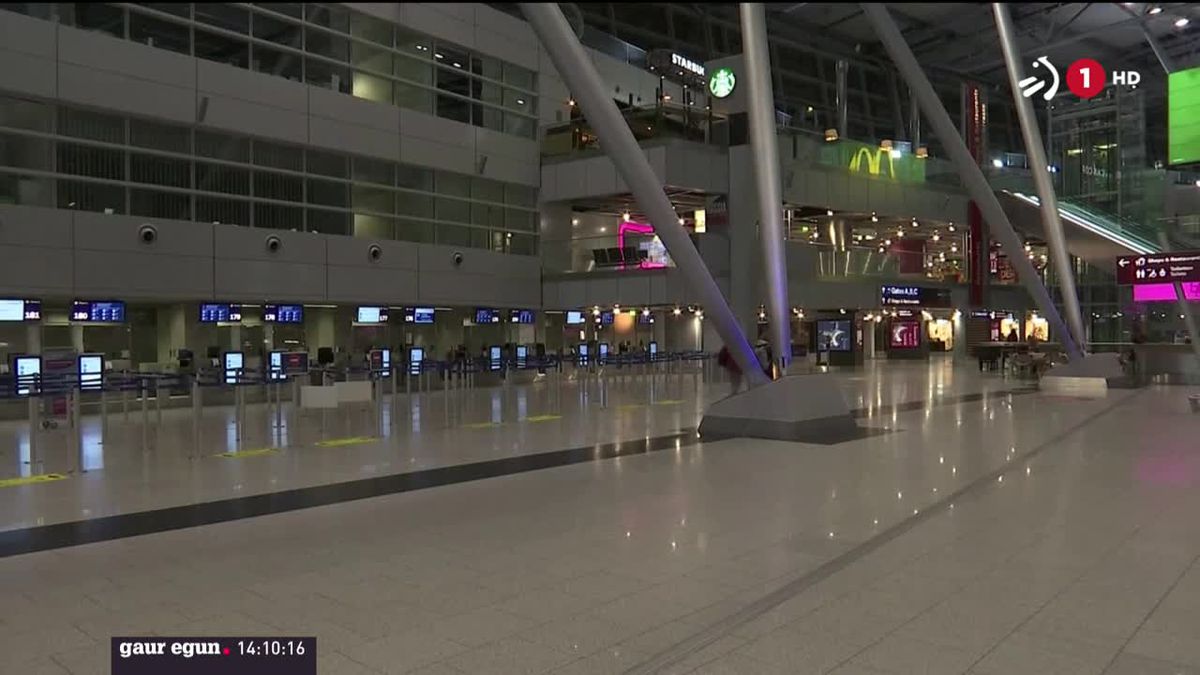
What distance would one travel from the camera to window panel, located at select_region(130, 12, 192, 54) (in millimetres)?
21094

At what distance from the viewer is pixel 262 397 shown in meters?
22.5

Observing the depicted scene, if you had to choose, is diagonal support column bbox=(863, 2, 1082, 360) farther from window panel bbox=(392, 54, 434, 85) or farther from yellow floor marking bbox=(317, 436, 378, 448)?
window panel bbox=(392, 54, 434, 85)

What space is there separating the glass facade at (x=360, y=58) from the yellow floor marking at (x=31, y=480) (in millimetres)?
13648

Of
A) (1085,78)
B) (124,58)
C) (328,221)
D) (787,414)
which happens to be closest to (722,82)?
(328,221)

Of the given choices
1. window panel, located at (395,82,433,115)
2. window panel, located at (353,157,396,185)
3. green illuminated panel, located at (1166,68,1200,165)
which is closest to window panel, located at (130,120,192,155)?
window panel, located at (353,157,396,185)

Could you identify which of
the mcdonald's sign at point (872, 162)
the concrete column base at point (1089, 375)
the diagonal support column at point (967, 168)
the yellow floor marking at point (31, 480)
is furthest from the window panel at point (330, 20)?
the concrete column base at point (1089, 375)

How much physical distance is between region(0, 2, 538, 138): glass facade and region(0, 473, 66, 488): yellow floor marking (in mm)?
13648

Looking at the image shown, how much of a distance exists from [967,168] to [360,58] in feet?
60.7

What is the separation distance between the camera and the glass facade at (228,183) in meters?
19.7

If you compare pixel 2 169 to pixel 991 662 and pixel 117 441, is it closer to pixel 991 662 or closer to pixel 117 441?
pixel 117 441

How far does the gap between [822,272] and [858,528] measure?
96.9 ft

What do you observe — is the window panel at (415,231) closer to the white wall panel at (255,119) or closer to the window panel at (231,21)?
the white wall panel at (255,119)

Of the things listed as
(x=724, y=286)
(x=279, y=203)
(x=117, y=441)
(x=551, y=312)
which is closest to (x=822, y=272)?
(x=724, y=286)

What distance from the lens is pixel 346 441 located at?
13367mm
